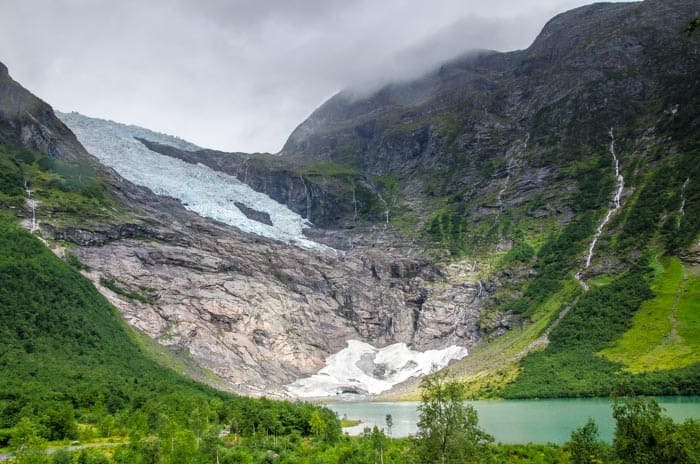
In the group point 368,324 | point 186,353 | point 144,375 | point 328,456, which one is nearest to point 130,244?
point 186,353

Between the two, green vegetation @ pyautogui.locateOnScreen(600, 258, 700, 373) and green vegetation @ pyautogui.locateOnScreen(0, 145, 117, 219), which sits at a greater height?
green vegetation @ pyautogui.locateOnScreen(0, 145, 117, 219)

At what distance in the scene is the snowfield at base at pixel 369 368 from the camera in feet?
433

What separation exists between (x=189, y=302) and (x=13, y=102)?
83.2 meters

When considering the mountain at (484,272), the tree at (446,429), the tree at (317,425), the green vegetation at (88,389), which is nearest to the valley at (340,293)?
the tree at (317,425)

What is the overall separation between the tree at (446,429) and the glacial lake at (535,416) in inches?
1140

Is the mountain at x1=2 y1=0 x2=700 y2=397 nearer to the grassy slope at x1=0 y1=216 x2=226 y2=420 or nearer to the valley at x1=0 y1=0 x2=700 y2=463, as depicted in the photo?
the valley at x1=0 y1=0 x2=700 y2=463

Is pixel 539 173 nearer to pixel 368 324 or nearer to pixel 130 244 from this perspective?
pixel 368 324

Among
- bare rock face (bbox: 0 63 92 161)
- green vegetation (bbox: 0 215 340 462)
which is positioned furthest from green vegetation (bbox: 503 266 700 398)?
bare rock face (bbox: 0 63 92 161)

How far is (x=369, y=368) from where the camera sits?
468ft

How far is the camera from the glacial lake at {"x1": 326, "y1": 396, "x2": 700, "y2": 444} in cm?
6050

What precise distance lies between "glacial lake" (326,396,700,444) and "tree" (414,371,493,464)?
A: 29.0 m

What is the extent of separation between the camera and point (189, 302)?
129750 mm

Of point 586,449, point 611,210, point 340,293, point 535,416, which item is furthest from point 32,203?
point 611,210

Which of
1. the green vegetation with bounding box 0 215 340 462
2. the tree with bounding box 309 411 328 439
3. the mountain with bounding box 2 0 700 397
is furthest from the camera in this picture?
the mountain with bounding box 2 0 700 397
